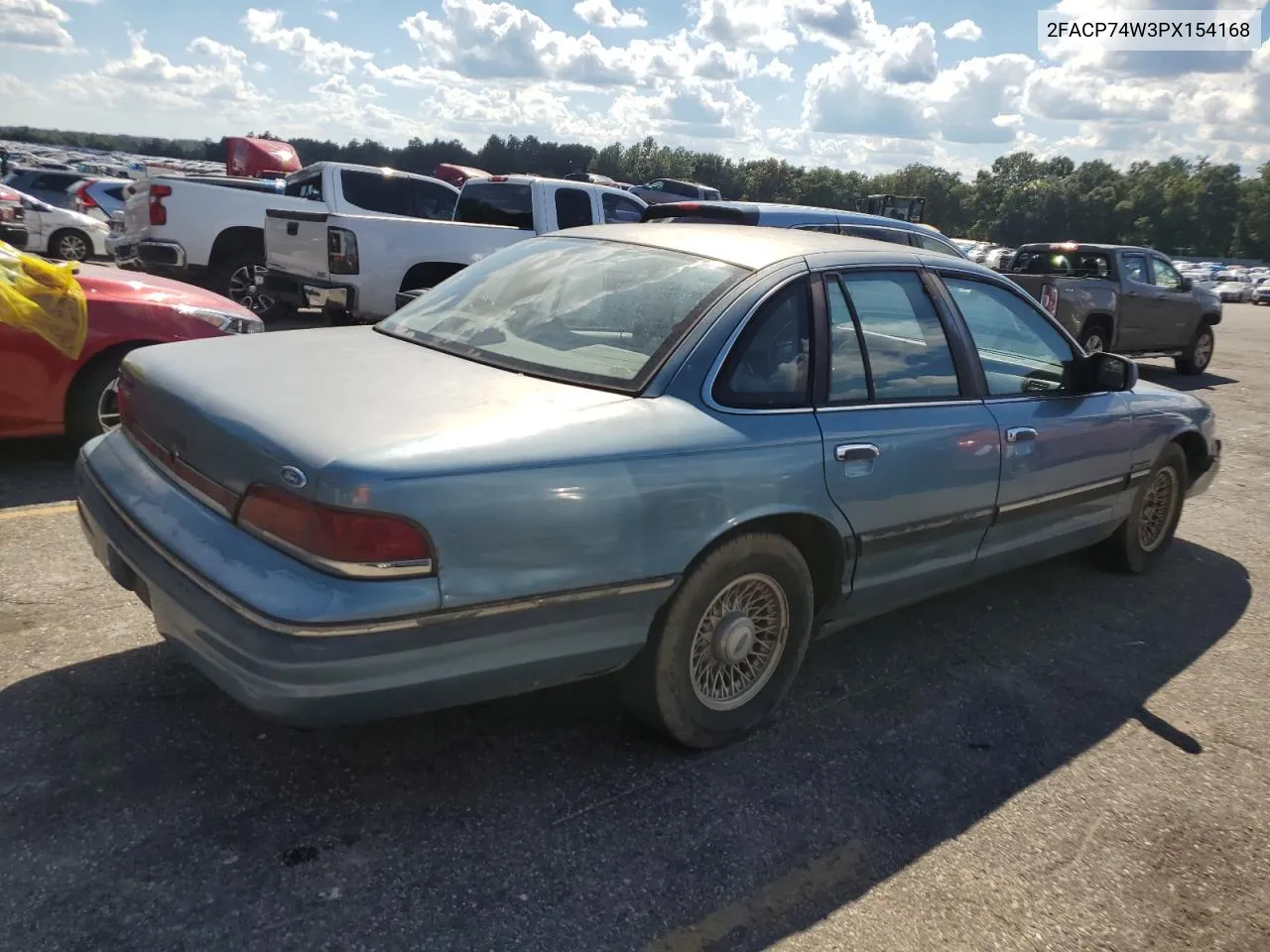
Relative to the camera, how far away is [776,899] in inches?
103

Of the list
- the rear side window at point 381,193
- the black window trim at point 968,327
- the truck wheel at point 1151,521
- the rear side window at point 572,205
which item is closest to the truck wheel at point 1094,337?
the rear side window at point 572,205

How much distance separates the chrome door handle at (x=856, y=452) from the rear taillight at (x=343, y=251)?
7394mm

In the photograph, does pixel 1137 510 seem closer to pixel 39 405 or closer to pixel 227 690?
pixel 227 690

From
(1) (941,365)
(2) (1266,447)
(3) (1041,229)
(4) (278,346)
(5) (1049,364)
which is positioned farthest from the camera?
(3) (1041,229)

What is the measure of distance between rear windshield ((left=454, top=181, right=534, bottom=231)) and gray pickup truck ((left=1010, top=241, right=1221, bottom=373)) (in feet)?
19.7

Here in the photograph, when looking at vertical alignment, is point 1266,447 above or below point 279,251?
below

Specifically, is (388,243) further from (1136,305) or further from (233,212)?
(1136,305)

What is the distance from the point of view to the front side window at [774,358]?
3143 mm

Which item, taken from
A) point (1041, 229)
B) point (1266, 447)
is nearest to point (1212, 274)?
point (1266, 447)

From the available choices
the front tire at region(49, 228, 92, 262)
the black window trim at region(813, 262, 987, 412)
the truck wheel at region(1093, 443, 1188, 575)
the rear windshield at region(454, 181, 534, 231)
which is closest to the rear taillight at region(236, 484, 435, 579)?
the black window trim at region(813, 262, 987, 412)

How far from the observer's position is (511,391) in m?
2.93

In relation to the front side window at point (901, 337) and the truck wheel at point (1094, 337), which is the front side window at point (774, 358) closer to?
the front side window at point (901, 337)

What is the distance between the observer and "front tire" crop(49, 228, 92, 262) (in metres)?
18.2

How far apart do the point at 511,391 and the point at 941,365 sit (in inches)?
70.5
